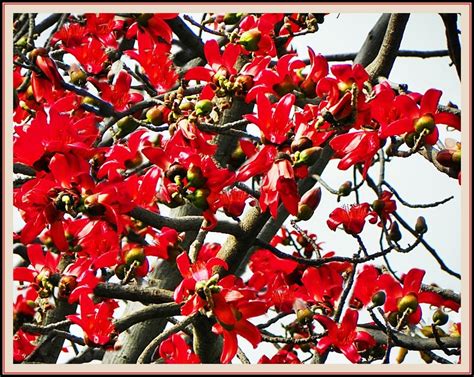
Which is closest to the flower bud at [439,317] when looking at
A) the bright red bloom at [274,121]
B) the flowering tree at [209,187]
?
the flowering tree at [209,187]

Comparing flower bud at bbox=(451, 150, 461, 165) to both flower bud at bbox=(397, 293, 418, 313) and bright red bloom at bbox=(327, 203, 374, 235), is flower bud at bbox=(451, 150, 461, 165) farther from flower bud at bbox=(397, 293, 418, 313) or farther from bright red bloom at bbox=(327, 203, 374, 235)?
bright red bloom at bbox=(327, 203, 374, 235)

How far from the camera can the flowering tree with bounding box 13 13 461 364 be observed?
6.07 feet

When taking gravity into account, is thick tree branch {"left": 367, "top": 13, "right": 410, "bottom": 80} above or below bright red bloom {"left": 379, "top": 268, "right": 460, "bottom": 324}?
above

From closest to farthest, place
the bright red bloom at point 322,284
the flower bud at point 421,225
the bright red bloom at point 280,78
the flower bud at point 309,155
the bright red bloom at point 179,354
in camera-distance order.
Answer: the flower bud at point 309,155
the bright red bloom at point 280,78
the bright red bloom at point 179,354
the bright red bloom at point 322,284
the flower bud at point 421,225

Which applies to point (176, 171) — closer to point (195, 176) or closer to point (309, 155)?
A: point (195, 176)

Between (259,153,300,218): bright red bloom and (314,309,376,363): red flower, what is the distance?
2.22 feet

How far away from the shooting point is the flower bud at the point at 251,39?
2.53 metres

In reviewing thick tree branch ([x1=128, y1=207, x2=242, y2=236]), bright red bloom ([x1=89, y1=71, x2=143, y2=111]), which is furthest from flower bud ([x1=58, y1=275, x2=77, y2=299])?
bright red bloom ([x1=89, y1=71, x2=143, y2=111])

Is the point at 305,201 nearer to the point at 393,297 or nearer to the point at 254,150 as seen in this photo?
the point at 254,150

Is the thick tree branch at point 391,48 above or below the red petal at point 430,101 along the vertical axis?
above

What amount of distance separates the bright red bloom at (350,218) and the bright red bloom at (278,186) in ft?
3.13

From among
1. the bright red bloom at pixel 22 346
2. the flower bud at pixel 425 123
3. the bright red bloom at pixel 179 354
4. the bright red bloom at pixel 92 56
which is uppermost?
the bright red bloom at pixel 92 56

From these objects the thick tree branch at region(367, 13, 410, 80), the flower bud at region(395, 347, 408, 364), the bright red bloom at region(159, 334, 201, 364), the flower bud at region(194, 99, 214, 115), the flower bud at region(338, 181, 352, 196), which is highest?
the thick tree branch at region(367, 13, 410, 80)

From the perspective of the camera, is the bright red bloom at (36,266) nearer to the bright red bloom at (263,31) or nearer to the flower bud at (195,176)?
the flower bud at (195,176)
